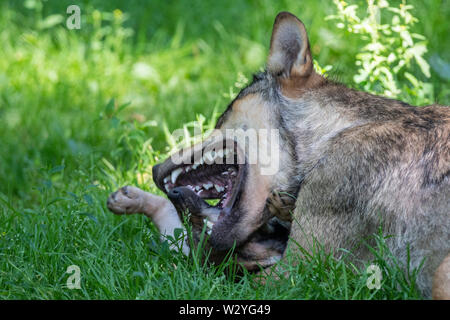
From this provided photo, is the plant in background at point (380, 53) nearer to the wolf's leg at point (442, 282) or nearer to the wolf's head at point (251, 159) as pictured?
the wolf's head at point (251, 159)

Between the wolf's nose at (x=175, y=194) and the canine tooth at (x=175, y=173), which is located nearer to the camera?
the wolf's nose at (x=175, y=194)

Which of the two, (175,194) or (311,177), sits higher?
(311,177)

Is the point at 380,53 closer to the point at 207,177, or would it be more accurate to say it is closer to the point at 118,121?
the point at 207,177

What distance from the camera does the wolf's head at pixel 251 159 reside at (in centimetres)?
384

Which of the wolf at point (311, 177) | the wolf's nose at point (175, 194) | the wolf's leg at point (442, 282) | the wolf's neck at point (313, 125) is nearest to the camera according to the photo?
the wolf's leg at point (442, 282)

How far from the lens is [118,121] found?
4.91 m

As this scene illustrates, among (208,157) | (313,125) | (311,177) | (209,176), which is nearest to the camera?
(311,177)

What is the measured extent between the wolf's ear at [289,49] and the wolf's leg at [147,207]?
1139mm

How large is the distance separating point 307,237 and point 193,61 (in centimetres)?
443

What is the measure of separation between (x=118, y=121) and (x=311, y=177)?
1.85 meters

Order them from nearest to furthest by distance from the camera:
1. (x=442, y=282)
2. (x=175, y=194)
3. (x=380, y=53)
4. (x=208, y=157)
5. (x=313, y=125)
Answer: (x=442, y=282)
(x=313, y=125)
(x=175, y=194)
(x=208, y=157)
(x=380, y=53)

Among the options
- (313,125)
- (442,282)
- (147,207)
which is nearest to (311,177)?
(313,125)

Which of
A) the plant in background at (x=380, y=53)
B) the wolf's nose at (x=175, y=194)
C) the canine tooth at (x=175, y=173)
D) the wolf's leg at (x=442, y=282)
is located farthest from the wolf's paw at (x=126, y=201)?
the wolf's leg at (x=442, y=282)

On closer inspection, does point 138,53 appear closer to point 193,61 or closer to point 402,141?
point 193,61
